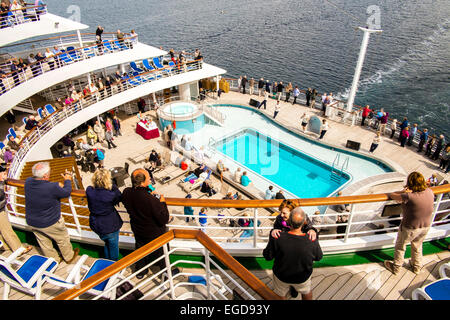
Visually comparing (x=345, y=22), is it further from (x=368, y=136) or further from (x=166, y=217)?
(x=166, y=217)

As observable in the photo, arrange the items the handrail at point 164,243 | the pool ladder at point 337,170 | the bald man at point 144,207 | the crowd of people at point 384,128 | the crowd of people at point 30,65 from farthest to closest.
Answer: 1. the pool ladder at point 337,170
2. the crowd of people at point 384,128
3. the crowd of people at point 30,65
4. the bald man at point 144,207
5. the handrail at point 164,243

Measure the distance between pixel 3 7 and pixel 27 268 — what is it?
58.5 ft

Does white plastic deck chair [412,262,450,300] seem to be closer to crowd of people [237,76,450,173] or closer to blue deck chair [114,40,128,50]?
crowd of people [237,76,450,173]

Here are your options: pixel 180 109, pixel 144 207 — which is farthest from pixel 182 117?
pixel 144 207

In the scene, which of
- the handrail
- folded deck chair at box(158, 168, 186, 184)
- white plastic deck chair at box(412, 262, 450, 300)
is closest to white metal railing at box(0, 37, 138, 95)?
folded deck chair at box(158, 168, 186, 184)

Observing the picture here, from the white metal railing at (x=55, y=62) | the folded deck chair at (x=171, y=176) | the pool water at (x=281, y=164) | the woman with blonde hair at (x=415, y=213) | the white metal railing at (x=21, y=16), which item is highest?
the white metal railing at (x=21, y=16)

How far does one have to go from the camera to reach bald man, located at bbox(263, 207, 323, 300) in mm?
3438

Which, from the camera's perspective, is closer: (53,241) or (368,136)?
(53,241)

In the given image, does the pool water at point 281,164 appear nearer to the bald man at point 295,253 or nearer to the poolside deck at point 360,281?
the poolside deck at point 360,281

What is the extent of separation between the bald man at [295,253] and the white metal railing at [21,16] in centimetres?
1863

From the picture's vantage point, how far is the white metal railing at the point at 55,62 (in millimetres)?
15900

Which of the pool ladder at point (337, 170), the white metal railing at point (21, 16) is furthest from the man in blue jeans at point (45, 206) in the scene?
the white metal railing at point (21, 16)
